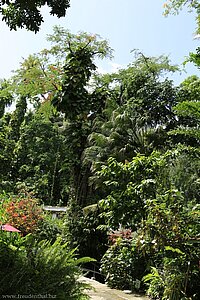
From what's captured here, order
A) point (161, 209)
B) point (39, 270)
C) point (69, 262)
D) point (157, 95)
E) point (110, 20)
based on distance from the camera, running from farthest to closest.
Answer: point (157, 95), point (110, 20), point (161, 209), point (69, 262), point (39, 270)

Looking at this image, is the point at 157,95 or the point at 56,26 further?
the point at 56,26

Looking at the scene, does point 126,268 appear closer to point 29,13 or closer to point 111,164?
point 111,164

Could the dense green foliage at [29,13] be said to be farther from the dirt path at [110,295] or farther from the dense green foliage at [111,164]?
the dirt path at [110,295]

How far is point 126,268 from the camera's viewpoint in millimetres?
7504

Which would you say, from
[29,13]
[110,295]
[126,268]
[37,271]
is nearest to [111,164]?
[126,268]

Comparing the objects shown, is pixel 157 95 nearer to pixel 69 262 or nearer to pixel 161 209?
pixel 161 209

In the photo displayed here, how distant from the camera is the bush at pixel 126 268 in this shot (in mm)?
7352

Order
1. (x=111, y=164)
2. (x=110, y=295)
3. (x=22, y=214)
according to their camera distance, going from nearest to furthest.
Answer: (x=110, y=295)
(x=111, y=164)
(x=22, y=214)

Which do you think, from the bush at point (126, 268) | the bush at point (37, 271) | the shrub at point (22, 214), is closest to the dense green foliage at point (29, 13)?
the bush at point (37, 271)

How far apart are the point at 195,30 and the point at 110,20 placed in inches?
170

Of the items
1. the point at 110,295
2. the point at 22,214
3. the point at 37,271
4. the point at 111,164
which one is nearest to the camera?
the point at 37,271

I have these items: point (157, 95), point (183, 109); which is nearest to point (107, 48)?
point (157, 95)

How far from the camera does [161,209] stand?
5715 millimetres

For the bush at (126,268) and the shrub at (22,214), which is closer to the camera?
the bush at (126,268)
